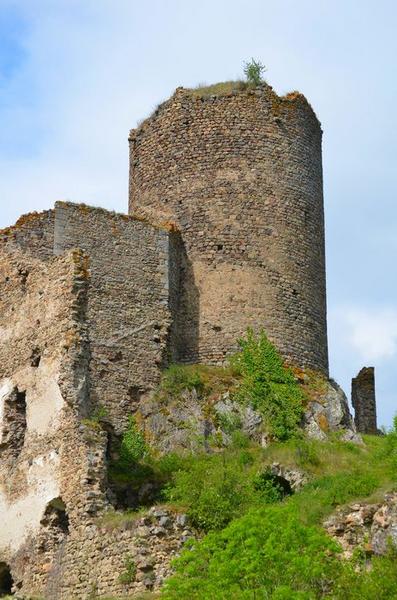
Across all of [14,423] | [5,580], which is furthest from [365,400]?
[5,580]

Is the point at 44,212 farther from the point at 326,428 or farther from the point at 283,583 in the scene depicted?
the point at 283,583

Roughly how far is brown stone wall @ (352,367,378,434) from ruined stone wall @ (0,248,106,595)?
12.7 meters

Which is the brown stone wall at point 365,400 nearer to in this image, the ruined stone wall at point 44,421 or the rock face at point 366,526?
the ruined stone wall at point 44,421

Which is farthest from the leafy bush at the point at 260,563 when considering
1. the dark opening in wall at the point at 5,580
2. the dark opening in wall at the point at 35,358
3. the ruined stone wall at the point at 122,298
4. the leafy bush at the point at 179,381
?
the leafy bush at the point at 179,381

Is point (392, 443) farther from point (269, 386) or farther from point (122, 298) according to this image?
point (122, 298)

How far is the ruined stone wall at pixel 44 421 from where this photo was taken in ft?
78.5

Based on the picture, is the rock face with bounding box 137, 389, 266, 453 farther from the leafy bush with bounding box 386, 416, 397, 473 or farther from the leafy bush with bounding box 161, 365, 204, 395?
the leafy bush with bounding box 386, 416, 397, 473

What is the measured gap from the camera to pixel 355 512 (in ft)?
72.8

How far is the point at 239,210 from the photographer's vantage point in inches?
1292

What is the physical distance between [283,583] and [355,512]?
326cm

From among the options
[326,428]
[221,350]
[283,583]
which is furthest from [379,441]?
[283,583]

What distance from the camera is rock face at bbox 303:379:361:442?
30.5 meters

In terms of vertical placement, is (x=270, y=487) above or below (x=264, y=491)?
above

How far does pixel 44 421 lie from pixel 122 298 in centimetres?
634
